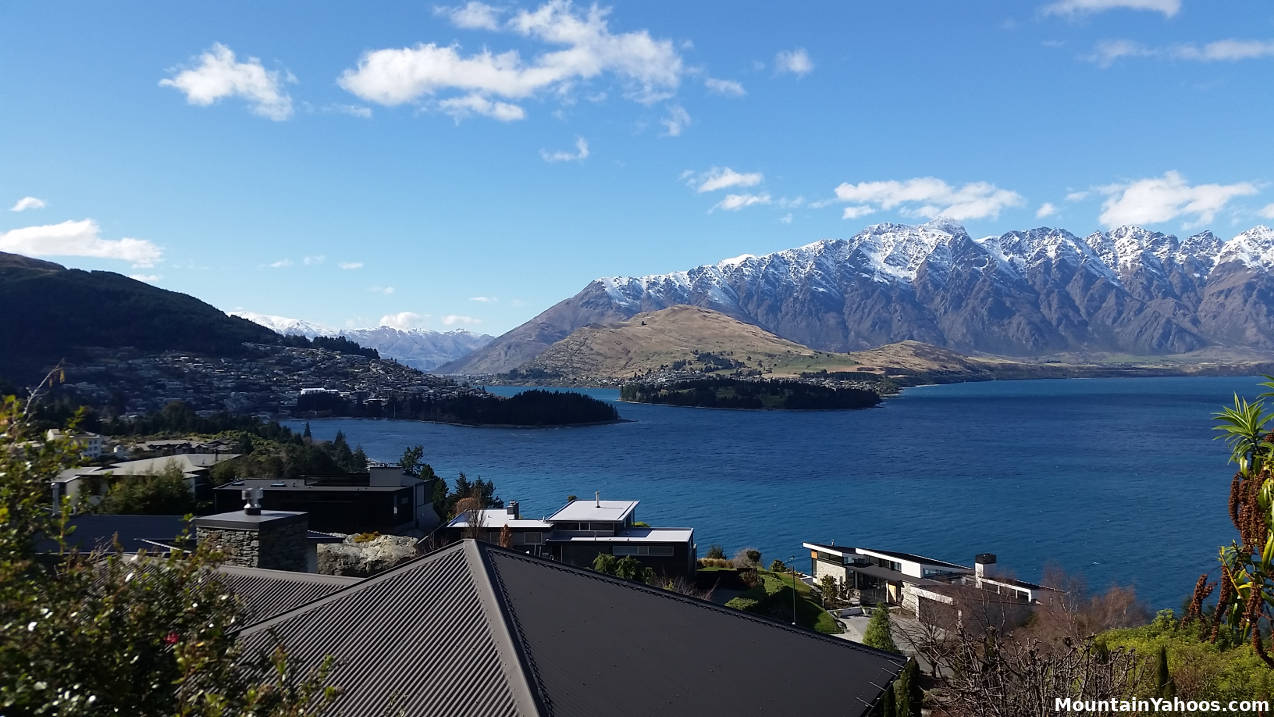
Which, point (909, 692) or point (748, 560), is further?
point (748, 560)

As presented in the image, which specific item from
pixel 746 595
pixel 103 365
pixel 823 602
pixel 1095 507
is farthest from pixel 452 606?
pixel 103 365

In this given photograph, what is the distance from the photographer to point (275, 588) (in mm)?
12203

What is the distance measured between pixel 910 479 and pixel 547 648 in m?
80.3

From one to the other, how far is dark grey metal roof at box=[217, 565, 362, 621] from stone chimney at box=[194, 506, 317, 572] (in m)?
2.48

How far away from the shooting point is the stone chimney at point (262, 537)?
15375 mm

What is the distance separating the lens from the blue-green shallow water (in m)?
53.6

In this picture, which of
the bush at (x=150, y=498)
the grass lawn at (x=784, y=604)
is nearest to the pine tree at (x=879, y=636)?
the grass lawn at (x=784, y=604)

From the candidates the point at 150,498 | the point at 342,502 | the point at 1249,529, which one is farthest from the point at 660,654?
the point at 342,502

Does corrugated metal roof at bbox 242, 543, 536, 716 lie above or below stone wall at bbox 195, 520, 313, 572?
above

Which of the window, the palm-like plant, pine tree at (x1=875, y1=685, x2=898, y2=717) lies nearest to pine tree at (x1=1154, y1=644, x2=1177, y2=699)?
pine tree at (x1=875, y1=685, x2=898, y2=717)

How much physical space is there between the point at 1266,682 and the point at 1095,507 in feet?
193

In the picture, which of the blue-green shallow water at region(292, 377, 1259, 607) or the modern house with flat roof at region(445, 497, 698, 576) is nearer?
the modern house with flat roof at region(445, 497, 698, 576)

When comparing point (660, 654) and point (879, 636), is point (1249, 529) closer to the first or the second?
point (660, 654)

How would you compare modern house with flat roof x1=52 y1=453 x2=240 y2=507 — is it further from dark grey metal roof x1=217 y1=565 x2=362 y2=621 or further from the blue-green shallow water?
dark grey metal roof x1=217 y1=565 x2=362 y2=621
